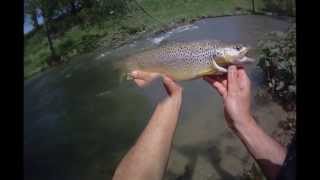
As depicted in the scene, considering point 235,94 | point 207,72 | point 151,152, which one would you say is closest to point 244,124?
point 235,94

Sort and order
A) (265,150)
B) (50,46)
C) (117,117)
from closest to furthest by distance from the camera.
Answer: (265,150)
(117,117)
(50,46)

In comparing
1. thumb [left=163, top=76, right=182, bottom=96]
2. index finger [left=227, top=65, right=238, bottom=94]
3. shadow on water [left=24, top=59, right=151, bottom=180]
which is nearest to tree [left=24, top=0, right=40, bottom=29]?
shadow on water [left=24, top=59, right=151, bottom=180]

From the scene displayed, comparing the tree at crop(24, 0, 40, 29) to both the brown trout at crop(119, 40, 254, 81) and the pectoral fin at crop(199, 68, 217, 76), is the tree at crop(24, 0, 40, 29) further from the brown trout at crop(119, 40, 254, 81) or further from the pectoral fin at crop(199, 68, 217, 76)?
the pectoral fin at crop(199, 68, 217, 76)

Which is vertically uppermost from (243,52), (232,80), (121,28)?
(121,28)

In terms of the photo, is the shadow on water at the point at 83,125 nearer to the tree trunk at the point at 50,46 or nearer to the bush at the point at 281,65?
the tree trunk at the point at 50,46

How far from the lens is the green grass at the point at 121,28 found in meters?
2.59

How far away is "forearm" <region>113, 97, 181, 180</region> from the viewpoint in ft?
8.12

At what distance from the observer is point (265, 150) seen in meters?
2.43

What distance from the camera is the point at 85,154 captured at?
2543 mm

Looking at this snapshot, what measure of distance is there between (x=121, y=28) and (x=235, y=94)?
546mm

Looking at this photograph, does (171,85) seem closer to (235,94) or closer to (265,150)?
(235,94)

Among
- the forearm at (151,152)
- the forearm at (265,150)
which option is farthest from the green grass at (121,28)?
the forearm at (265,150)

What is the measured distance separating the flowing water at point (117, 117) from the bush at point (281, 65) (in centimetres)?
4

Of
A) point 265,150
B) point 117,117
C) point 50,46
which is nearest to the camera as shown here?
point 265,150
